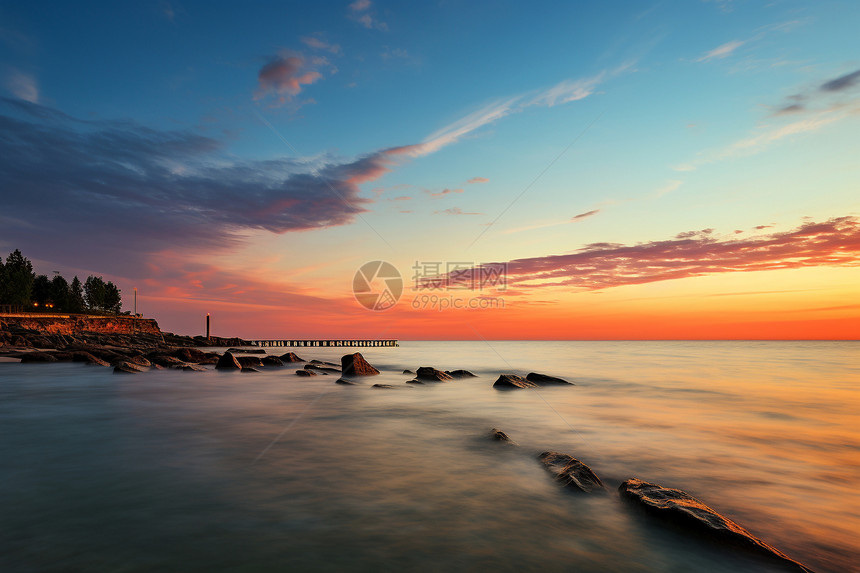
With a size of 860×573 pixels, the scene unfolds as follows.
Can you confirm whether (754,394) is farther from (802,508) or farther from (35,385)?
(35,385)

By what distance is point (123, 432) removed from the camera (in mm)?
10578

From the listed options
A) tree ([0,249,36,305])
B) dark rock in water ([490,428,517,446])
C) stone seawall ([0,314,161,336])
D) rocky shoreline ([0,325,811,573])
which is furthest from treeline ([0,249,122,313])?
dark rock in water ([490,428,517,446])

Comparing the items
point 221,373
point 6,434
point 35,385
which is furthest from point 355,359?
point 6,434

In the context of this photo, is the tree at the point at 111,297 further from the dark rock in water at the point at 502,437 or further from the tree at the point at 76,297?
the dark rock in water at the point at 502,437

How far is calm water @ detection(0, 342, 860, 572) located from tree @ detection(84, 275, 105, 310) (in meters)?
114

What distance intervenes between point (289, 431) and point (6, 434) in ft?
20.9

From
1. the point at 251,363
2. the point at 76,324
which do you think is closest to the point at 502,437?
the point at 251,363

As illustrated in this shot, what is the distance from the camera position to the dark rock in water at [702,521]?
4.91 metres

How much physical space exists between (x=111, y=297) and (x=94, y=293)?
516cm

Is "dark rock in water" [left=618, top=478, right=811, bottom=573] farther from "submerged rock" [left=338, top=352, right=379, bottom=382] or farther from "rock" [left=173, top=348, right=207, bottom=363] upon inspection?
"rock" [left=173, top=348, right=207, bottom=363]

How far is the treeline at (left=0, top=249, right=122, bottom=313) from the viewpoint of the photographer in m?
82.5

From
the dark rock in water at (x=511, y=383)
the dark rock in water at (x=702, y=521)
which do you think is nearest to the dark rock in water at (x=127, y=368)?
the dark rock in water at (x=511, y=383)

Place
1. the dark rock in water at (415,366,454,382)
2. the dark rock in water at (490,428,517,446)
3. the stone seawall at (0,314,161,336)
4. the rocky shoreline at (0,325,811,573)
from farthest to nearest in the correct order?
1. the stone seawall at (0,314,161,336)
2. the dark rock in water at (415,366,454,382)
3. the dark rock in water at (490,428,517,446)
4. the rocky shoreline at (0,325,811,573)

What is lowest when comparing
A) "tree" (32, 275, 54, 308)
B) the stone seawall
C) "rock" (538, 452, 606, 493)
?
"rock" (538, 452, 606, 493)
